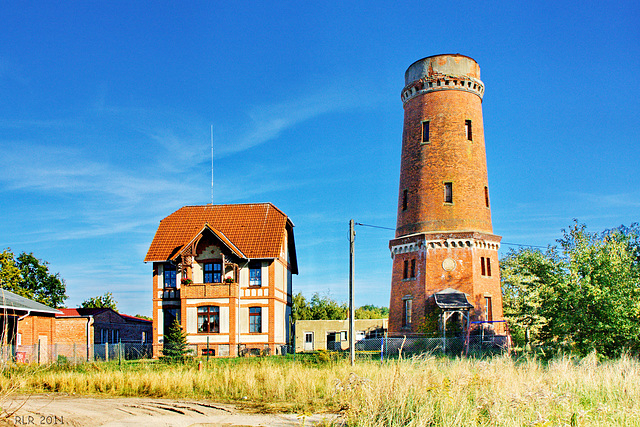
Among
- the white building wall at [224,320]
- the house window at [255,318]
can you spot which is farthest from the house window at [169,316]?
the house window at [255,318]

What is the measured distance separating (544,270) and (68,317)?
1070 inches

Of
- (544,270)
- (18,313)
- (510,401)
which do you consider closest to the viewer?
(510,401)

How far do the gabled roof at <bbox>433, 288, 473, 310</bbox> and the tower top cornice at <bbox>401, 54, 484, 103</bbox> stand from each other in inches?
461

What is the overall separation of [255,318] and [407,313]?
28.2 ft

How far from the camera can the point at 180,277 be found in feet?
109

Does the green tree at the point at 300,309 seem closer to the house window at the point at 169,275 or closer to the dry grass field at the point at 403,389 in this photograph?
the house window at the point at 169,275

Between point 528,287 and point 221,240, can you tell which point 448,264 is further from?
point 221,240

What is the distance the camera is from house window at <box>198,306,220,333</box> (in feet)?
105

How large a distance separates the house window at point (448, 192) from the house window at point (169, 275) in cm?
1603

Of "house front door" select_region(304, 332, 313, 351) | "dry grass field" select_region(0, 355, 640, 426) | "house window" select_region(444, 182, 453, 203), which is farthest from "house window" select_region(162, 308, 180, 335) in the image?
"house front door" select_region(304, 332, 313, 351)

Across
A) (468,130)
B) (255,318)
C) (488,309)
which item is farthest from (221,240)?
(468,130)

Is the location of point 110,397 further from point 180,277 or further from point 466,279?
point 466,279

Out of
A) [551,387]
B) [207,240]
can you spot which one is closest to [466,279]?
[207,240]

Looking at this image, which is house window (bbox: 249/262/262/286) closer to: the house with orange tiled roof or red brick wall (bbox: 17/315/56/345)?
the house with orange tiled roof
